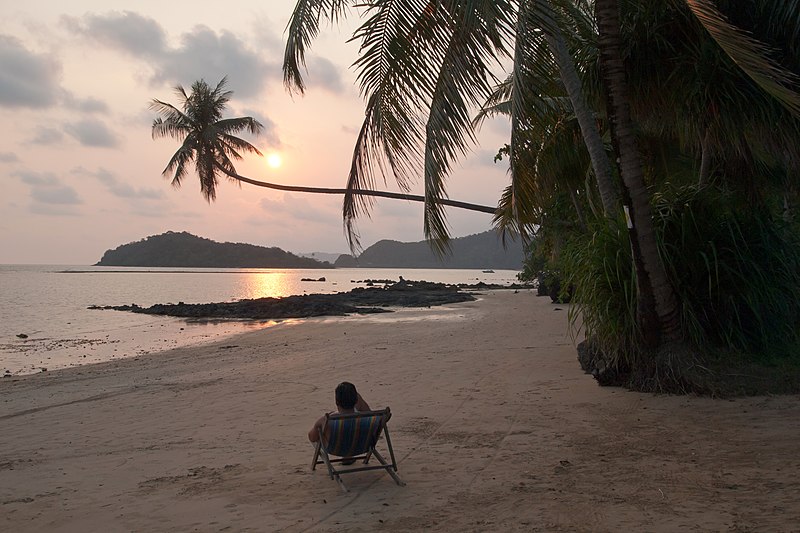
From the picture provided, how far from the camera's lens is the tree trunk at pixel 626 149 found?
758 centimetres

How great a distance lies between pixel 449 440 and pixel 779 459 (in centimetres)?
294

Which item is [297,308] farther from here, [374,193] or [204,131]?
[374,193]

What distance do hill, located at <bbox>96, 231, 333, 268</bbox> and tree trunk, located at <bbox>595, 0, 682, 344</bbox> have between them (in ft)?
575

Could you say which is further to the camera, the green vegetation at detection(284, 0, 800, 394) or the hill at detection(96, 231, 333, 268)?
the hill at detection(96, 231, 333, 268)

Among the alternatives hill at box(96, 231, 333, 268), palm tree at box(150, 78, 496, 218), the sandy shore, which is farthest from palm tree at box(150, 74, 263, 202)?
hill at box(96, 231, 333, 268)

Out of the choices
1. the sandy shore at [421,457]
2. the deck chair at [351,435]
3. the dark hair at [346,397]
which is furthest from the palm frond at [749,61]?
the dark hair at [346,397]

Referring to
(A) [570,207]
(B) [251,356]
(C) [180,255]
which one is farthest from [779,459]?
(C) [180,255]

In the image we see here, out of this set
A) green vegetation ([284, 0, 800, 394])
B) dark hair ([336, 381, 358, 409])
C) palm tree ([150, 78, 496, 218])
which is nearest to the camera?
dark hair ([336, 381, 358, 409])

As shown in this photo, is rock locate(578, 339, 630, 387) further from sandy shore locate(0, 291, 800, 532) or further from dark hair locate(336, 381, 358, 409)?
dark hair locate(336, 381, 358, 409)

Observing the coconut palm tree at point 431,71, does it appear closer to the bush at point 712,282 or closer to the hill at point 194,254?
the bush at point 712,282

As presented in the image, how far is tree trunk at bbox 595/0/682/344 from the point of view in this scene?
7578 millimetres

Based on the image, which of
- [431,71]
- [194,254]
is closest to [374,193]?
[431,71]

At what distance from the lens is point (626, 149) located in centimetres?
765

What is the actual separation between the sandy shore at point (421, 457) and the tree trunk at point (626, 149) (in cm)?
170
